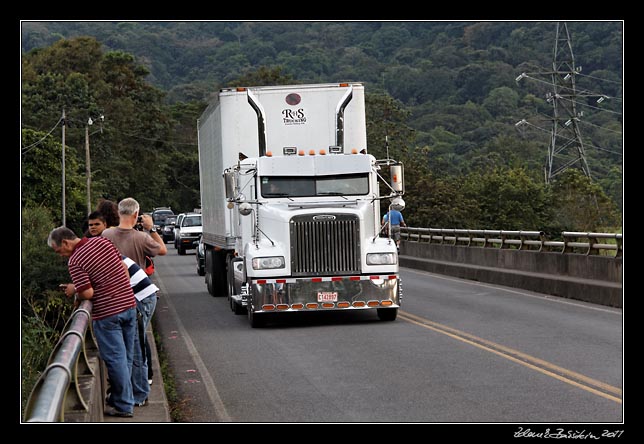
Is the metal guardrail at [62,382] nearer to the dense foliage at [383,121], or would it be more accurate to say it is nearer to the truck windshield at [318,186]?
the dense foliage at [383,121]

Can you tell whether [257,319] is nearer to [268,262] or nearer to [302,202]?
[268,262]

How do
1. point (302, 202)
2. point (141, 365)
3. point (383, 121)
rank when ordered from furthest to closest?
point (383, 121) < point (302, 202) < point (141, 365)

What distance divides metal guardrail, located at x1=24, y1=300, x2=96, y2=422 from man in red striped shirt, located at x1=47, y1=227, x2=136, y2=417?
174 millimetres

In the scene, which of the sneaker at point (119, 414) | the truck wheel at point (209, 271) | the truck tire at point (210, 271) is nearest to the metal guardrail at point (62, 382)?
the sneaker at point (119, 414)

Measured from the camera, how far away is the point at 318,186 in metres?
18.9

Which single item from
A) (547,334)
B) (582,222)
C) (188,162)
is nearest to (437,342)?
→ (547,334)

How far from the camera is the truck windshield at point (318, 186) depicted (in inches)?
742

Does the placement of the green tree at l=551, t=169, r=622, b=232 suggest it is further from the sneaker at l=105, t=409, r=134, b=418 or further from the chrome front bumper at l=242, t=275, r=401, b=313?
the sneaker at l=105, t=409, r=134, b=418

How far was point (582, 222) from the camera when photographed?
60906 mm

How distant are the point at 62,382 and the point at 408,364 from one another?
7.76 metres

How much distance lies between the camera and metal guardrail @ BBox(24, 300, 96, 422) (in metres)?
5.50

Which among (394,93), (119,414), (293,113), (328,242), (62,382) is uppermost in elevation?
(394,93)

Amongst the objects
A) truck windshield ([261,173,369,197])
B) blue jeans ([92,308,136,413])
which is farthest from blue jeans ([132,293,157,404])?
truck windshield ([261,173,369,197])

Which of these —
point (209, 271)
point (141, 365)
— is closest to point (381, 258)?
point (141, 365)
